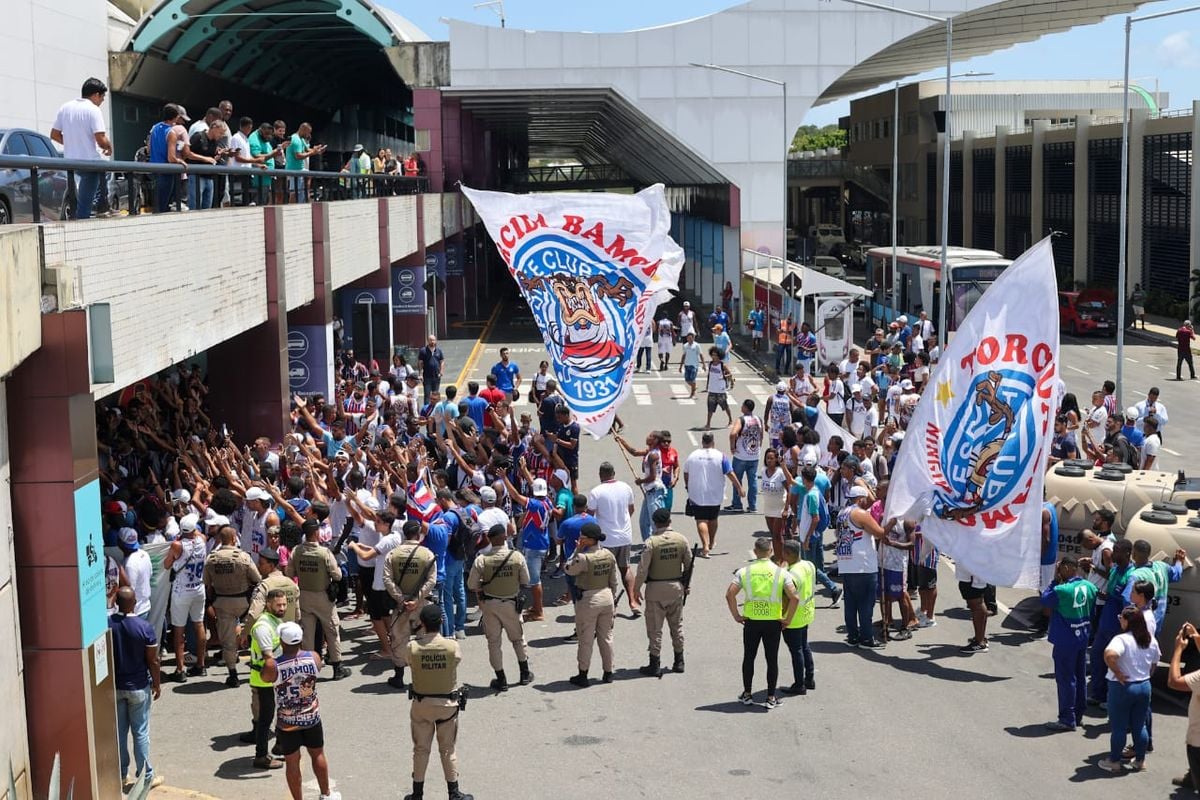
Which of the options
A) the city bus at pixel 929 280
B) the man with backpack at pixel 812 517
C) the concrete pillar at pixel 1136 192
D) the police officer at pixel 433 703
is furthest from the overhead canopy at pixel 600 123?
the police officer at pixel 433 703

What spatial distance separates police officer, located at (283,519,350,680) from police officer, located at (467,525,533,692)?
4.16 feet

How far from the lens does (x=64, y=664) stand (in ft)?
33.9

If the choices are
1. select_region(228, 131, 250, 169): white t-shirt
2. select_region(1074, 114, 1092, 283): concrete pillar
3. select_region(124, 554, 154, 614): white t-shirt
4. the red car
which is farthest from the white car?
select_region(124, 554, 154, 614): white t-shirt

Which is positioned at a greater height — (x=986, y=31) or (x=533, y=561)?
(x=986, y=31)

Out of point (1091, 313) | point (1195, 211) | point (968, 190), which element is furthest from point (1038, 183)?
point (1091, 313)

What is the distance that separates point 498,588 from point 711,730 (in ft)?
7.29

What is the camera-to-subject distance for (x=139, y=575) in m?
12.3

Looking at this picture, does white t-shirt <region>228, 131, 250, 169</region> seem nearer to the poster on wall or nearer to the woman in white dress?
the woman in white dress

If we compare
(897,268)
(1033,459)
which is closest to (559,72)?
(897,268)

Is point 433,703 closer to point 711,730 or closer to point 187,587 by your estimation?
point 711,730

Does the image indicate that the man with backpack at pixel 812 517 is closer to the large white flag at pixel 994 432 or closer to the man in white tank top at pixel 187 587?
the large white flag at pixel 994 432

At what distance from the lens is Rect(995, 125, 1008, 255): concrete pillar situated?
221 ft

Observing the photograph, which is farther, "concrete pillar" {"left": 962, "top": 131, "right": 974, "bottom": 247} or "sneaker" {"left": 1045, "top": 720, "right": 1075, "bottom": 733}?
"concrete pillar" {"left": 962, "top": 131, "right": 974, "bottom": 247}

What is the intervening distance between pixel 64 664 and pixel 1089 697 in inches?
332
